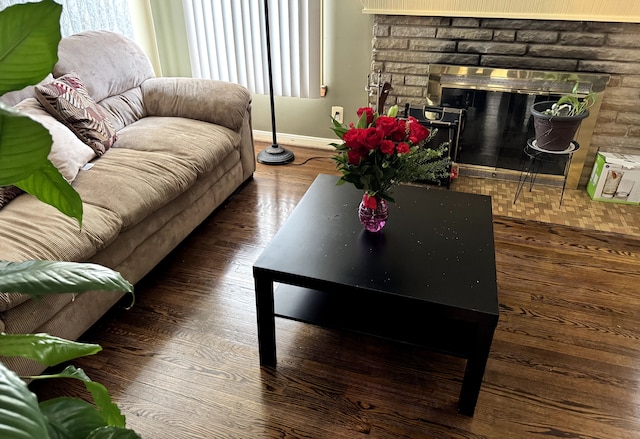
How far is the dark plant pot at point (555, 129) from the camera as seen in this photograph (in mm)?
2516

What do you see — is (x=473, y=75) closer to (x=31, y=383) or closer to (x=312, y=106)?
(x=312, y=106)

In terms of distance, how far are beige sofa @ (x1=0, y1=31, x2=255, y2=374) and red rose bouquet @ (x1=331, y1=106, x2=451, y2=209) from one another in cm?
92

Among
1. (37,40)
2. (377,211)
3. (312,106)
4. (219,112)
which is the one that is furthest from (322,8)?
(37,40)

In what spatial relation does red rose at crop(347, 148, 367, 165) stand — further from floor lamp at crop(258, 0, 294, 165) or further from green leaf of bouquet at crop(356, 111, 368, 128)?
floor lamp at crop(258, 0, 294, 165)

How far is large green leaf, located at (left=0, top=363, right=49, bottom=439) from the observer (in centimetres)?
42

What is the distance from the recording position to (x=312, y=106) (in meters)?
3.42

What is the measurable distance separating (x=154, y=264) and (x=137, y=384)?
0.60 metres

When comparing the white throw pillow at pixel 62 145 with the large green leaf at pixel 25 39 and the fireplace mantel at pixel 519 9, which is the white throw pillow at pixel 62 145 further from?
the fireplace mantel at pixel 519 9

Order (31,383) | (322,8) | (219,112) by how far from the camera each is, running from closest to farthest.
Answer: (31,383) → (219,112) → (322,8)

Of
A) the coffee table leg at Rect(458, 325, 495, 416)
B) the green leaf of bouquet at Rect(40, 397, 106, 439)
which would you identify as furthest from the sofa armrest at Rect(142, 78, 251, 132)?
the green leaf of bouquet at Rect(40, 397, 106, 439)

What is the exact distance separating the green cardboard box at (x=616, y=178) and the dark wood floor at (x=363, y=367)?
2.04 feet

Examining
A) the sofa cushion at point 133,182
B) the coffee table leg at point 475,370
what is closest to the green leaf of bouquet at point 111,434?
the coffee table leg at point 475,370

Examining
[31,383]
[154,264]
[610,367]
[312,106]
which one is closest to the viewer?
[31,383]

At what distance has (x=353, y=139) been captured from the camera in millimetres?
1489
